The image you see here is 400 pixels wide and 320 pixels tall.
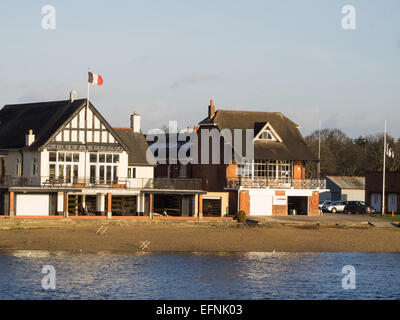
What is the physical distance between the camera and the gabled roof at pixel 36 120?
181 feet

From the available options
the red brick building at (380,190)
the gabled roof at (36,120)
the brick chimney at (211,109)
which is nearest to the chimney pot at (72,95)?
the gabled roof at (36,120)

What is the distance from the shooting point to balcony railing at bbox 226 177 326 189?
6016cm

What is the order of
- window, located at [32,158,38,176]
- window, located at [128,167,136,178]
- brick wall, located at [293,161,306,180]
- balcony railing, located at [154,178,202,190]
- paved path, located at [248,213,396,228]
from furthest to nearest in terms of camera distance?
brick wall, located at [293,161,306,180] → window, located at [128,167,136,178] → balcony railing, located at [154,178,202,190] → paved path, located at [248,213,396,228] → window, located at [32,158,38,176]

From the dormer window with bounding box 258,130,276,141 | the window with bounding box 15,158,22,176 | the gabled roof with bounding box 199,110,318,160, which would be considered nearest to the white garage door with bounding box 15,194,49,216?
the window with bounding box 15,158,22,176

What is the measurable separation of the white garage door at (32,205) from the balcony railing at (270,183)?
15.4 m

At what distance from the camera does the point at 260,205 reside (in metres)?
60.2

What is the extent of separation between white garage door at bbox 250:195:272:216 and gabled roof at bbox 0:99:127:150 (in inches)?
458

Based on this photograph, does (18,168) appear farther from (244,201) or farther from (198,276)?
(198,276)

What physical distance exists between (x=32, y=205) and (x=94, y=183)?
4816 millimetres

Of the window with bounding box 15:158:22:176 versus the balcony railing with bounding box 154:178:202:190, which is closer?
the window with bounding box 15:158:22:176

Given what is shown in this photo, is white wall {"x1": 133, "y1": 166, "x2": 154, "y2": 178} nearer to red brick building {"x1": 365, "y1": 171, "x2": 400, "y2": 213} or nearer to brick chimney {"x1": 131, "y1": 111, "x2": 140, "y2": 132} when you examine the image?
brick chimney {"x1": 131, "y1": 111, "x2": 140, "y2": 132}

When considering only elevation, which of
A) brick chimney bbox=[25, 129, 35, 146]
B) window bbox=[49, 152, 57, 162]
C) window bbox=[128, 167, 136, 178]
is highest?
brick chimney bbox=[25, 129, 35, 146]

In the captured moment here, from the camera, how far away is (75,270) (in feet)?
124

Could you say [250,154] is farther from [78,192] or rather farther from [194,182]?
[78,192]
